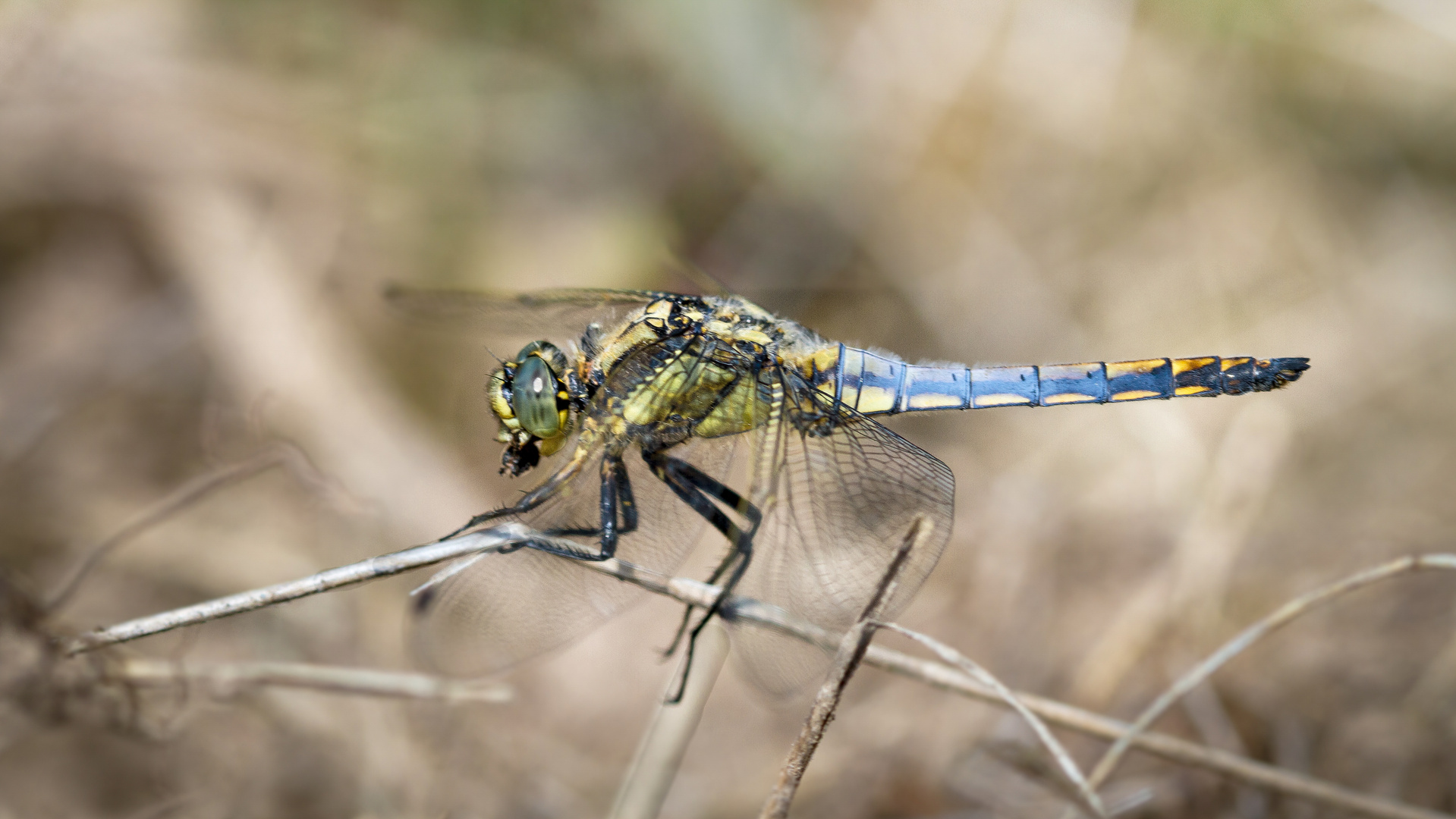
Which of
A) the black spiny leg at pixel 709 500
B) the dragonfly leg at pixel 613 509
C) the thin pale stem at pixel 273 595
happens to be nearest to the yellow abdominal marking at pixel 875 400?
the black spiny leg at pixel 709 500

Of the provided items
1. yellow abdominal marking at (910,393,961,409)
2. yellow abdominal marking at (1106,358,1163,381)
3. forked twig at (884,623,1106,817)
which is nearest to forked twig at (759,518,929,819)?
forked twig at (884,623,1106,817)

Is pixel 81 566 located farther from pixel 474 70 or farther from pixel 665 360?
pixel 474 70

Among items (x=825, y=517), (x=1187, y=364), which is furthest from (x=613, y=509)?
(x=1187, y=364)

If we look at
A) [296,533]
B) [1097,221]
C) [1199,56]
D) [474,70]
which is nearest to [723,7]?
[474,70]

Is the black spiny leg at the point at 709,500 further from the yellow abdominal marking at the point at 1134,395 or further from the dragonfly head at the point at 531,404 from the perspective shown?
the yellow abdominal marking at the point at 1134,395

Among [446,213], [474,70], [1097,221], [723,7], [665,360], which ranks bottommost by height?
[665,360]

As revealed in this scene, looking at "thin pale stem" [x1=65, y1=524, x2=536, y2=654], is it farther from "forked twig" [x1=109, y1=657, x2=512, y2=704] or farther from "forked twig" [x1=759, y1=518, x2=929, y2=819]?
"forked twig" [x1=759, y1=518, x2=929, y2=819]
